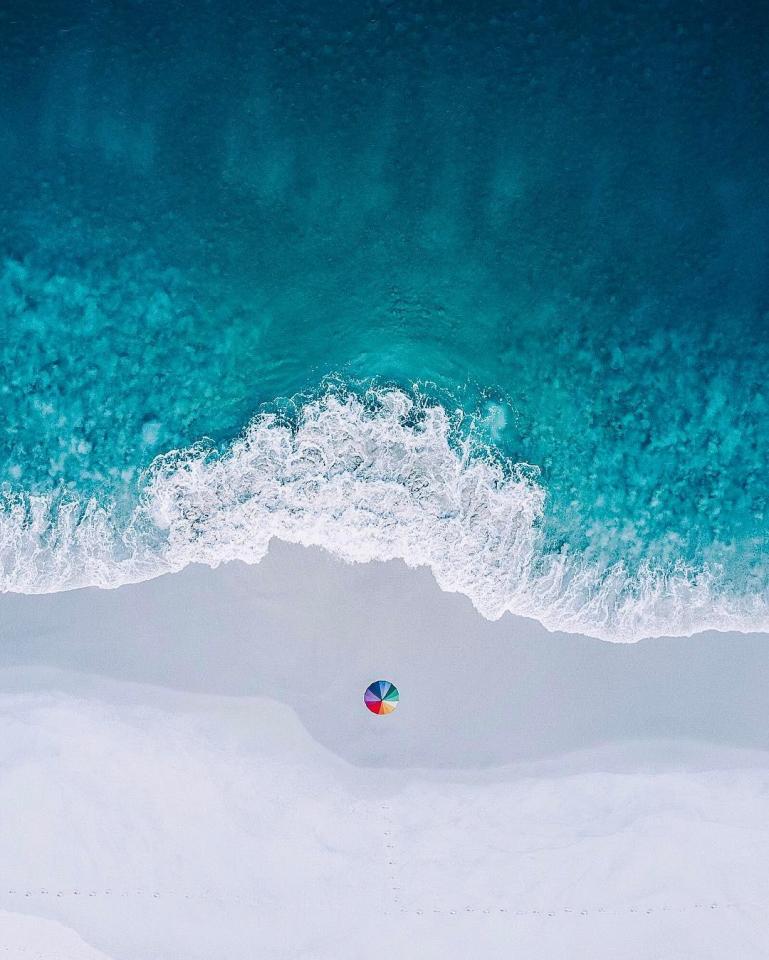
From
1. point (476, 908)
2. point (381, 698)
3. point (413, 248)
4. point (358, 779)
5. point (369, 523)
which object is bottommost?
point (476, 908)

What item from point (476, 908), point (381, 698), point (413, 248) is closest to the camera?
point (476, 908)

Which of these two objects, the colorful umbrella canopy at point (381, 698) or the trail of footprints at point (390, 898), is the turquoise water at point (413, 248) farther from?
the trail of footprints at point (390, 898)

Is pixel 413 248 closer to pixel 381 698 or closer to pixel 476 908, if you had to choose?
pixel 381 698

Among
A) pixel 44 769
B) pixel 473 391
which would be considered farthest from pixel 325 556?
pixel 44 769

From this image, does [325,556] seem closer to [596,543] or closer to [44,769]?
[596,543]

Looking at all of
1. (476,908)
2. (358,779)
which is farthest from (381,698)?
(476,908)

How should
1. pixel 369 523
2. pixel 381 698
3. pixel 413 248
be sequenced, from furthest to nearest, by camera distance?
pixel 413 248, pixel 369 523, pixel 381 698
